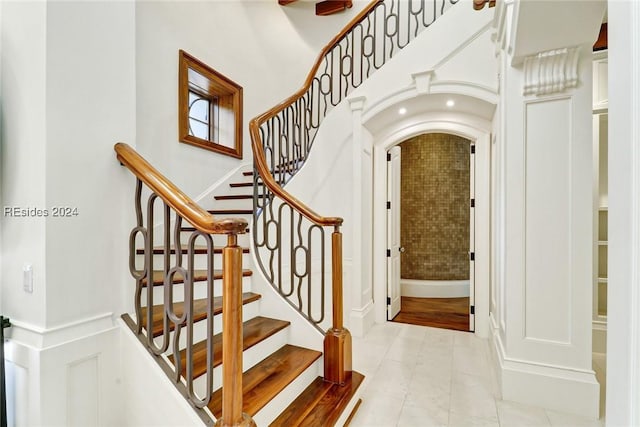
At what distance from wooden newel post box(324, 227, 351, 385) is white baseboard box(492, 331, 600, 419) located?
114cm

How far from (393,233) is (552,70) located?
230 cm

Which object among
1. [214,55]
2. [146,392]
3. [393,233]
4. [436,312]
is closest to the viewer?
[146,392]

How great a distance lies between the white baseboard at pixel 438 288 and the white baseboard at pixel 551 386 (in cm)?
288

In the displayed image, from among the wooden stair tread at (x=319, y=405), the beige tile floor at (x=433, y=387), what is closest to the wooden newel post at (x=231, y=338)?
the wooden stair tread at (x=319, y=405)

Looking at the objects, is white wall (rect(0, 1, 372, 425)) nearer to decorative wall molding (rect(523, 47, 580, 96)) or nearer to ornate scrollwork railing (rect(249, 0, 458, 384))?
ornate scrollwork railing (rect(249, 0, 458, 384))

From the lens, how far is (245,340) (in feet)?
6.07

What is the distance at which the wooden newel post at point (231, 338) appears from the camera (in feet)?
3.72

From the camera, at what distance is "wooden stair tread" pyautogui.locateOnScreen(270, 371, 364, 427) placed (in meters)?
1.64

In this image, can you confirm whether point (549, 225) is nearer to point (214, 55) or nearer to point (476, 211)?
point (476, 211)

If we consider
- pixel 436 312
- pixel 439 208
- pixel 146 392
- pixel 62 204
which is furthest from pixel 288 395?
pixel 439 208

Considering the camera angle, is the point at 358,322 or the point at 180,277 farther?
the point at 358,322

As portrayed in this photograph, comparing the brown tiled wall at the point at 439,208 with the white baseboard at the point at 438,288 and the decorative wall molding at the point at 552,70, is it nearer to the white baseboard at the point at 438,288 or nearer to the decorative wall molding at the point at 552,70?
the white baseboard at the point at 438,288

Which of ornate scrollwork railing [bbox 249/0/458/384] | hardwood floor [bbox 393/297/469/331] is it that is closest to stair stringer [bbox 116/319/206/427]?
ornate scrollwork railing [bbox 249/0/458/384]

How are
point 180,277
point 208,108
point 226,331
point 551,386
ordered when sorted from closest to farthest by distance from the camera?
point 226,331 < point 180,277 < point 551,386 < point 208,108
